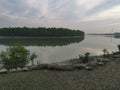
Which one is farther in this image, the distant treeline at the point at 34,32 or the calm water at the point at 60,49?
the distant treeline at the point at 34,32

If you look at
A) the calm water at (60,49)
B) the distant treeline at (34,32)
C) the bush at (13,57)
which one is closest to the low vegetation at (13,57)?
the bush at (13,57)

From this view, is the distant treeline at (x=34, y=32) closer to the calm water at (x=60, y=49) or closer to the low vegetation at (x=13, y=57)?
the calm water at (x=60, y=49)

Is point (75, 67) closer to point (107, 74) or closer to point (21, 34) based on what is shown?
point (107, 74)

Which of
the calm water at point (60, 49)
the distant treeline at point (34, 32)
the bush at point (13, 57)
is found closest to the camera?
the bush at point (13, 57)

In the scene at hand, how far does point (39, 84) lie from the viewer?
259 inches

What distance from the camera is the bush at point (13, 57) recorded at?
1052 cm

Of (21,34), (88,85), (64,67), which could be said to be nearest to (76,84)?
(88,85)

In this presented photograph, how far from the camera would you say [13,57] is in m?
10.5

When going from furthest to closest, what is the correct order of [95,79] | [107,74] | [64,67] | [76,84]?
1. [64,67]
2. [107,74]
3. [95,79]
4. [76,84]

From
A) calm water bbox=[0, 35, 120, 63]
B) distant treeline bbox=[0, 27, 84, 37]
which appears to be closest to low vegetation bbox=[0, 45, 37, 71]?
calm water bbox=[0, 35, 120, 63]

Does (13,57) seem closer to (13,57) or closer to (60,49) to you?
(13,57)

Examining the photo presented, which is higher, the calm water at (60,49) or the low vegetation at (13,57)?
the low vegetation at (13,57)

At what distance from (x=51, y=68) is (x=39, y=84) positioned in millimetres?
2952

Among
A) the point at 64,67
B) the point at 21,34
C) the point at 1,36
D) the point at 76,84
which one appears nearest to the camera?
the point at 76,84
